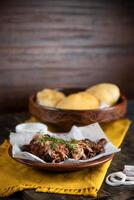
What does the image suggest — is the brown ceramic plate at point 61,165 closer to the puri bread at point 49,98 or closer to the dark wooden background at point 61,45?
the puri bread at point 49,98

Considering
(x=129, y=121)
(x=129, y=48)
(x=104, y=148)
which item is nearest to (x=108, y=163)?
(x=104, y=148)

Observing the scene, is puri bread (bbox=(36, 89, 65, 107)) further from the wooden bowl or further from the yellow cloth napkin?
the yellow cloth napkin

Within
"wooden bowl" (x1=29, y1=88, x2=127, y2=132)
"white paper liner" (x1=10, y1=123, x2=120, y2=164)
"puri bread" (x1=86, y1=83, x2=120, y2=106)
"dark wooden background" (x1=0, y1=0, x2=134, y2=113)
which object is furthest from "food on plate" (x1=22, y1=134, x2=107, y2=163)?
"dark wooden background" (x1=0, y1=0, x2=134, y2=113)

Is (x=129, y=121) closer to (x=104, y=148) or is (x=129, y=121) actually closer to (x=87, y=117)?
(x=87, y=117)

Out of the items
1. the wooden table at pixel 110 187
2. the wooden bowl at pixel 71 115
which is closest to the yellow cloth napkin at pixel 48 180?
the wooden table at pixel 110 187

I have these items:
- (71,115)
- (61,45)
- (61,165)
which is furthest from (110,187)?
(61,45)

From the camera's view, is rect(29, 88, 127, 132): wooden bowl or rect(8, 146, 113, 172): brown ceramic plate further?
rect(29, 88, 127, 132): wooden bowl
